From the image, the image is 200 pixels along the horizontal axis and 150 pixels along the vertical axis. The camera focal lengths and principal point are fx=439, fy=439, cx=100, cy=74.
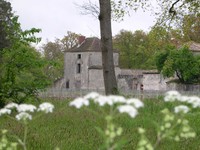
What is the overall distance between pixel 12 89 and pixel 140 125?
120 inches

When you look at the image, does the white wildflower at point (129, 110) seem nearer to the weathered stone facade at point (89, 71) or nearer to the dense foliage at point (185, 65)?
the dense foliage at point (185, 65)

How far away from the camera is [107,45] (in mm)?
15633

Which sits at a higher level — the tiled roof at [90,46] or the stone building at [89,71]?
the tiled roof at [90,46]

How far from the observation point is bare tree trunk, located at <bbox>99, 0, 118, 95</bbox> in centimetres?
1564

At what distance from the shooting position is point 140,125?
10203mm

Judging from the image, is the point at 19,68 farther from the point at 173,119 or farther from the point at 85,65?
the point at 85,65

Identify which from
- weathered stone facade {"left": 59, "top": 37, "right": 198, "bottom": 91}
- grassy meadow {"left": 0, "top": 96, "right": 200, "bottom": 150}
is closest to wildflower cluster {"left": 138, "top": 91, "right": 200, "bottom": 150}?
grassy meadow {"left": 0, "top": 96, "right": 200, "bottom": 150}

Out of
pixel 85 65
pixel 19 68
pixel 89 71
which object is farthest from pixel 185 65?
pixel 19 68

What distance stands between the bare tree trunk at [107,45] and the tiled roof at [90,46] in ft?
199

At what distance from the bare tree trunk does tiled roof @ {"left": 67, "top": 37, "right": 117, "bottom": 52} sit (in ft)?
199

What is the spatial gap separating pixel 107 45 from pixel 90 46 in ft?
205

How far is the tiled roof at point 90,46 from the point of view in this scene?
253ft

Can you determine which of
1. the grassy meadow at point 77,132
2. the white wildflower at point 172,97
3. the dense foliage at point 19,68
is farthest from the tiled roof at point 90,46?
the white wildflower at point 172,97

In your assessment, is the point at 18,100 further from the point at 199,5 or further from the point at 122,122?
the point at 199,5
